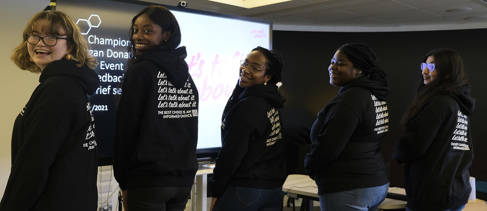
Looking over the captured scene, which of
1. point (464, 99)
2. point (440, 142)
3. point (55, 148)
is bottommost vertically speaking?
point (440, 142)

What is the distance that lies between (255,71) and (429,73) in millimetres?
1087

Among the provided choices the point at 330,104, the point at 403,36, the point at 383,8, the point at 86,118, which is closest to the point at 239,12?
the point at 383,8

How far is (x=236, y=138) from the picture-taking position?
2.07 metres

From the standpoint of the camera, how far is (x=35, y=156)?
137 cm

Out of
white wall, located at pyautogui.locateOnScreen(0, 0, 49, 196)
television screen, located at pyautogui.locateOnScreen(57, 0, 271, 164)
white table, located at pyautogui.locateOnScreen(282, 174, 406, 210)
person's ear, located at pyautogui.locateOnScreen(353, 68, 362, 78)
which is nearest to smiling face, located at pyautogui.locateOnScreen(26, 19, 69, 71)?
television screen, located at pyautogui.locateOnScreen(57, 0, 271, 164)

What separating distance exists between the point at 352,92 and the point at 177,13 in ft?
4.23

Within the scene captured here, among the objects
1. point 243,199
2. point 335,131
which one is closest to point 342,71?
point 335,131

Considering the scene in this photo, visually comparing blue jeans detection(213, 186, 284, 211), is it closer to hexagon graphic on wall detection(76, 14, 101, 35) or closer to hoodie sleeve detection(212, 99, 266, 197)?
hoodie sleeve detection(212, 99, 266, 197)

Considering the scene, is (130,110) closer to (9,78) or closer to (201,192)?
(201,192)

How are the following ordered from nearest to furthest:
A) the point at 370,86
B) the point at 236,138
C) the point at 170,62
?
1. the point at 170,62
2. the point at 236,138
3. the point at 370,86

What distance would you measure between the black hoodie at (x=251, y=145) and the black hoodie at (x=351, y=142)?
8.5 inches

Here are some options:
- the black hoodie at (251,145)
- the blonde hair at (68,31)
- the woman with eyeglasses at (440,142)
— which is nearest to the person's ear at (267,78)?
the black hoodie at (251,145)

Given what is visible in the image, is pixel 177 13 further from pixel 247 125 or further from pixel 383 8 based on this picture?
pixel 383 8

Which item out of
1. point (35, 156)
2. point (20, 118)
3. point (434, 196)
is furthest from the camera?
point (434, 196)
